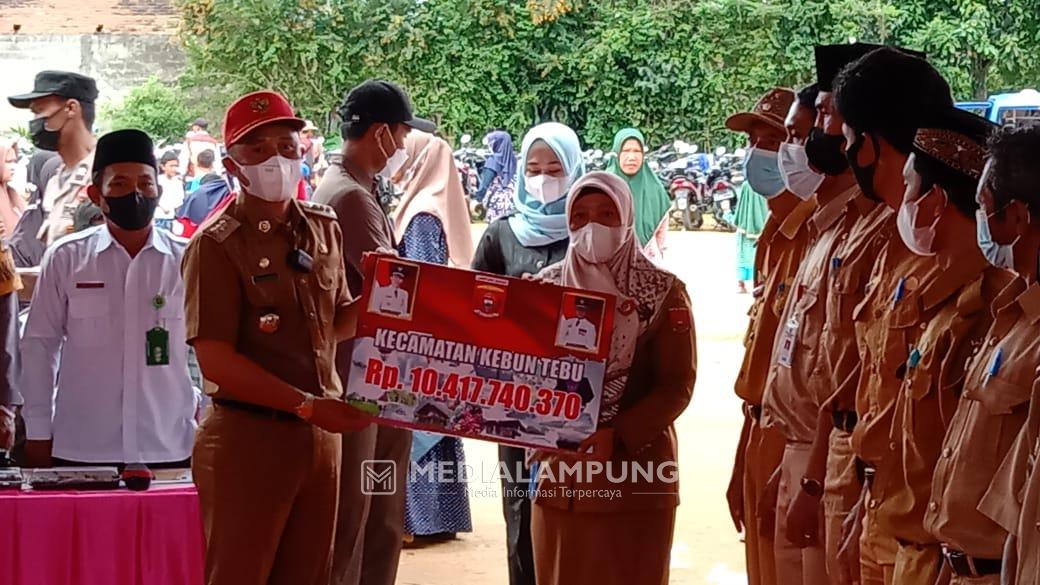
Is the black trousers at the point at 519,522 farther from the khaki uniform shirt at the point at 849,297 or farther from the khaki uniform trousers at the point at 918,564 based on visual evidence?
the khaki uniform trousers at the point at 918,564

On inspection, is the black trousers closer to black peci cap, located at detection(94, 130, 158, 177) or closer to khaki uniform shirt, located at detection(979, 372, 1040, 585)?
black peci cap, located at detection(94, 130, 158, 177)

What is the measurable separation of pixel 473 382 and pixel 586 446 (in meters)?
0.34

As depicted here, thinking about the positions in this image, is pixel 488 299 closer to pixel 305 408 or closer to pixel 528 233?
pixel 305 408

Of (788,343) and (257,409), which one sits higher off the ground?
(788,343)

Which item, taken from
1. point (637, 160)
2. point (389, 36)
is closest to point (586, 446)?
point (637, 160)

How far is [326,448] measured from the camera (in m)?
3.78

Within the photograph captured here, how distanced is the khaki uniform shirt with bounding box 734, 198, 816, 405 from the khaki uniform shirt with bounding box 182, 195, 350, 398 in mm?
1231

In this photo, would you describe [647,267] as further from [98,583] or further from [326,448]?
[98,583]

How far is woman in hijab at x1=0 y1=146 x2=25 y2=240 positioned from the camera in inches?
248

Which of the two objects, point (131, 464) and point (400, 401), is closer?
point (400, 401)

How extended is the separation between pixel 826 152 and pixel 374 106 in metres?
1.61

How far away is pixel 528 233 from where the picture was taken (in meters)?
4.88

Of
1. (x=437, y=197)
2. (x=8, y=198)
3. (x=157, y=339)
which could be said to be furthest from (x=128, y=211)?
(x=8, y=198)

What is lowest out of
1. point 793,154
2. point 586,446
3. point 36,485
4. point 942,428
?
point 36,485
